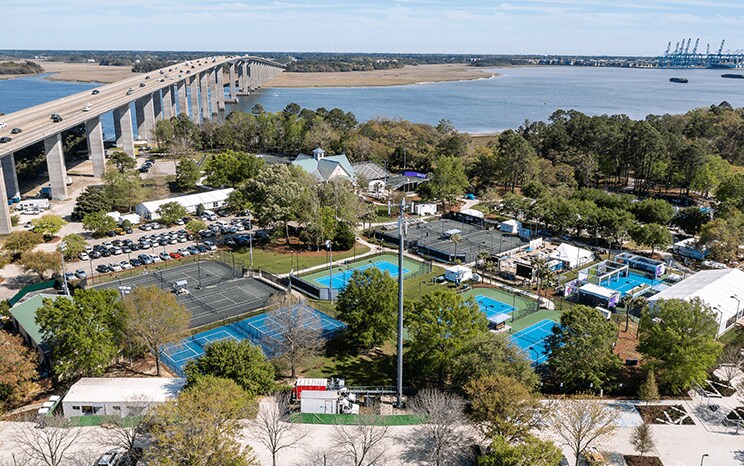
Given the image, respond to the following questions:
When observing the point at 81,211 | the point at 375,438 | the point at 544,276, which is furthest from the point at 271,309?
the point at 81,211

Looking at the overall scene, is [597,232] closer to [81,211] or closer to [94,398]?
[94,398]

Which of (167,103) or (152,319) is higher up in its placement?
(167,103)

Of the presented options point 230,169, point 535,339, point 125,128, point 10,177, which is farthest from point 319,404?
point 125,128

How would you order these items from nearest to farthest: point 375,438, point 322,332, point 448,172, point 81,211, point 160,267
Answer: point 375,438 → point 322,332 → point 160,267 → point 81,211 → point 448,172

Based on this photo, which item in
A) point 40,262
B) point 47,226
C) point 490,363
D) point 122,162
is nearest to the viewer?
point 490,363

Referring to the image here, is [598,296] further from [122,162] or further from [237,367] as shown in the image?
[122,162]

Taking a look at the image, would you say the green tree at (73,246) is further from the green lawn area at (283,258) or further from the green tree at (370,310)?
the green tree at (370,310)

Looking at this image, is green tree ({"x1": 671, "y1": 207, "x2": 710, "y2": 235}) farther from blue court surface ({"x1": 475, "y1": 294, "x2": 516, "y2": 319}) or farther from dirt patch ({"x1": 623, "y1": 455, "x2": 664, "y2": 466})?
dirt patch ({"x1": 623, "y1": 455, "x2": 664, "y2": 466})
